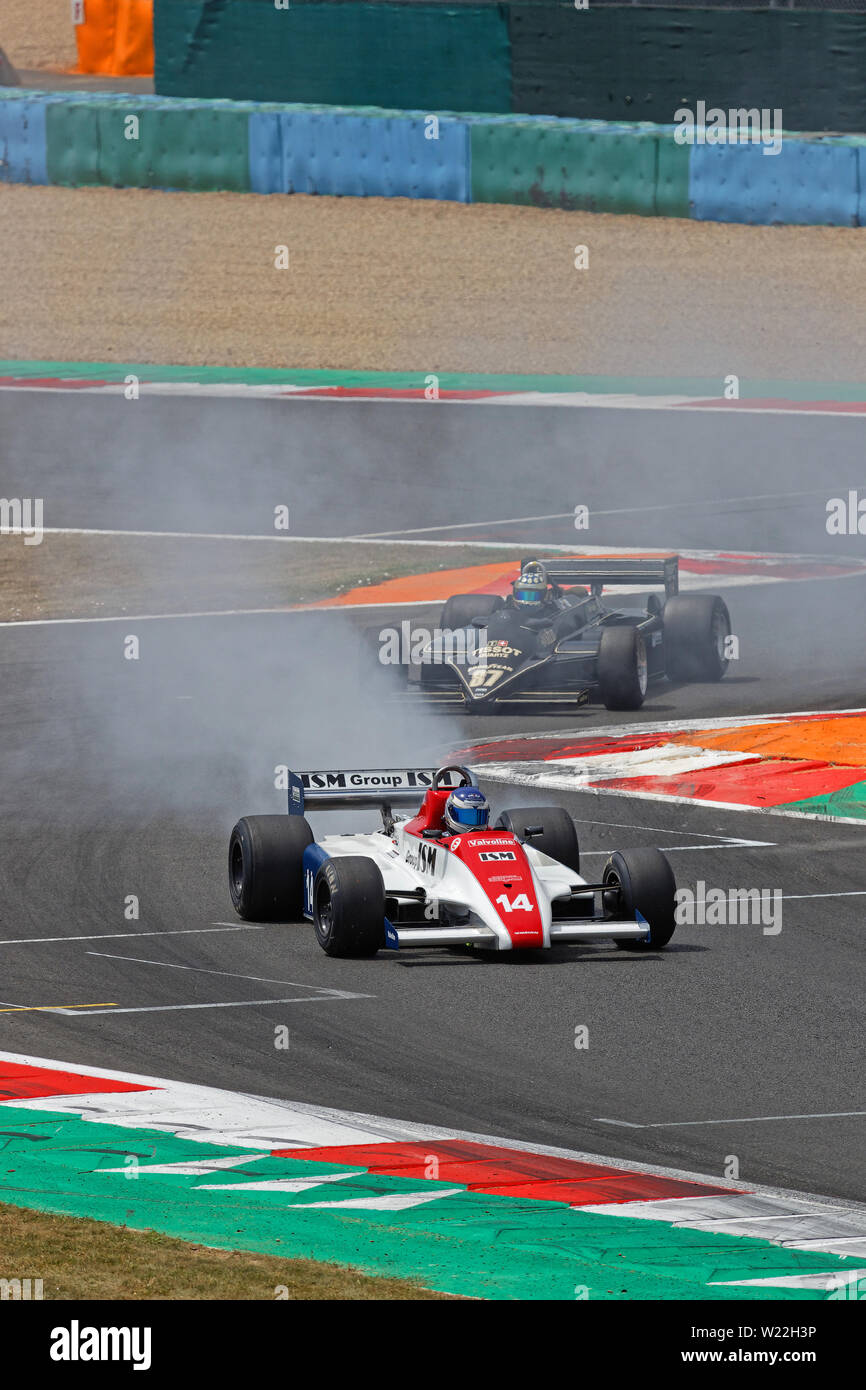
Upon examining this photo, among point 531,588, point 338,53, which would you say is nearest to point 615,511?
point 531,588

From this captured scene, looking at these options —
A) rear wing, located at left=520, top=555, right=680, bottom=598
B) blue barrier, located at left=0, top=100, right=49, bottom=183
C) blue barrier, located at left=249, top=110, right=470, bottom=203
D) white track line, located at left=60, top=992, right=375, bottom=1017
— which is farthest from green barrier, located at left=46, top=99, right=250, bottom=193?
white track line, located at left=60, top=992, right=375, bottom=1017

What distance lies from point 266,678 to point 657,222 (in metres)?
20.6

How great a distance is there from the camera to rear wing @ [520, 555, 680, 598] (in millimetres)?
20906

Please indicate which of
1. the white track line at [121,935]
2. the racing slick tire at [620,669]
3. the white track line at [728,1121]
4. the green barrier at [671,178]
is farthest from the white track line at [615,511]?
the white track line at [728,1121]

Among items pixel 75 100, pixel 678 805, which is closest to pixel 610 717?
pixel 678 805

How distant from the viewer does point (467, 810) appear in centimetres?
1320

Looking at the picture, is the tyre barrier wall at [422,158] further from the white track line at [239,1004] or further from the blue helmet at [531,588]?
the white track line at [239,1004]

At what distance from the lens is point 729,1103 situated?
1047 cm

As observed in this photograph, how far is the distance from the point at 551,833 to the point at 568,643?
6208 millimetres

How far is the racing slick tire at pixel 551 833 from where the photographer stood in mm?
13898

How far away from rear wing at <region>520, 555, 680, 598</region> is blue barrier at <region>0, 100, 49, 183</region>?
81.2 ft

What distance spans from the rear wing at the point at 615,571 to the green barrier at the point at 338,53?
2319 cm

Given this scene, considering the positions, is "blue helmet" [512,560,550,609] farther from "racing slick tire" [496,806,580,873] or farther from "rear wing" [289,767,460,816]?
"racing slick tire" [496,806,580,873]
